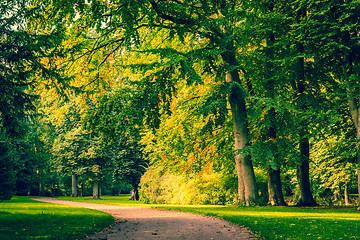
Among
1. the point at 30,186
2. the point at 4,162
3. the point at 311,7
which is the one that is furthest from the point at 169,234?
the point at 30,186

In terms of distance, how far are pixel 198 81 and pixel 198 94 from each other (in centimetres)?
781

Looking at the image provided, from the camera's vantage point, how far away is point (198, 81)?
13.3 m

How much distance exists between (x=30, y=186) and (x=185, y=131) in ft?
98.9

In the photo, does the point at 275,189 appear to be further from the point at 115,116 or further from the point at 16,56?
the point at 16,56

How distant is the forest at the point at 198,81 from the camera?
12203 mm

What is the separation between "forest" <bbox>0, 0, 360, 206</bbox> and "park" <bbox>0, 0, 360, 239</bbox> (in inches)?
3.2

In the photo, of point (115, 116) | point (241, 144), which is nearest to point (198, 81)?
point (115, 116)

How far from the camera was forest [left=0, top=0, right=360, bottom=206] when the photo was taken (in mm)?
12203

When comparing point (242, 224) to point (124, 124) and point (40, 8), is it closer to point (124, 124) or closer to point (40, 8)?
point (124, 124)

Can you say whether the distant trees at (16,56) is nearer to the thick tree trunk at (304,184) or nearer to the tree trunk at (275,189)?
the tree trunk at (275,189)

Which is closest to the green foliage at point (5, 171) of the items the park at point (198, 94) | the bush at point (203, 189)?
the park at point (198, 94)

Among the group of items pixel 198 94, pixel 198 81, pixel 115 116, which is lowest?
pixel 115 116

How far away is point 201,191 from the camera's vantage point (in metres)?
24.9

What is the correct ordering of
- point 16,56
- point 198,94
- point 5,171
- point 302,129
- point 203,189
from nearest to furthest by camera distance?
point 16,56, point 302,129, point 198,94, point 5,171, point 203,189
